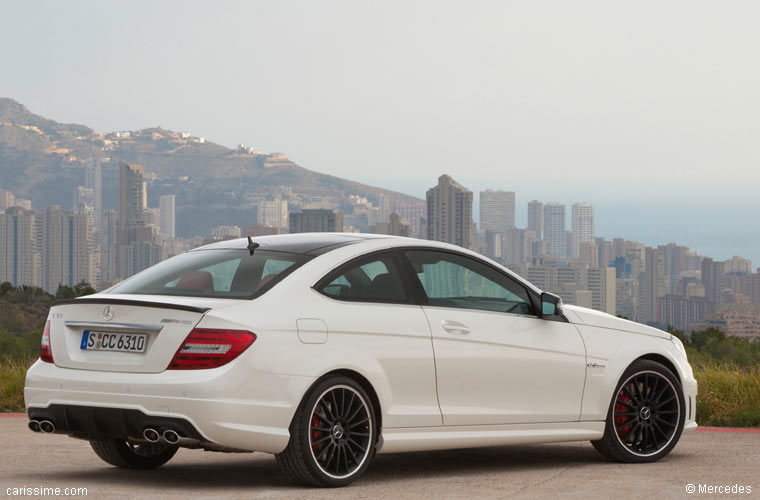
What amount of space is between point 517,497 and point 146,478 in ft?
7.78

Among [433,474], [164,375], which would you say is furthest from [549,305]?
[164,375]

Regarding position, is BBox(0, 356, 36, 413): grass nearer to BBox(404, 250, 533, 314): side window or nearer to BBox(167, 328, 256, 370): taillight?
BBox(404, 250, 533, 314): side window

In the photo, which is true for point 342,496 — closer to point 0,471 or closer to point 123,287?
point 123,287

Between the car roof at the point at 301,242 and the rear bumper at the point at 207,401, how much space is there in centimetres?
103

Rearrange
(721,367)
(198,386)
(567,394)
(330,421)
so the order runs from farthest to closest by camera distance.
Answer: (721,367), (567,394), (330,421), (198,386)

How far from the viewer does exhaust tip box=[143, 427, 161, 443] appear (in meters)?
6.55

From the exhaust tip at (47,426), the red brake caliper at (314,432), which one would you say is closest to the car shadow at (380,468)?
the red brake caliper at (314,432)

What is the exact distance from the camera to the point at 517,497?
6.78m

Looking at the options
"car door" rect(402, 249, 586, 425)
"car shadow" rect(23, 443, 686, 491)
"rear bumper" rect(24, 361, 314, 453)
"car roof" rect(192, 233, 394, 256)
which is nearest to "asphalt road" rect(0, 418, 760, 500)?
"car shadow" rect(23, 443, 686, 491)

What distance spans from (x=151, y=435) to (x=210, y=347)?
1.93 ft

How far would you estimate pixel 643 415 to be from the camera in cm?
865

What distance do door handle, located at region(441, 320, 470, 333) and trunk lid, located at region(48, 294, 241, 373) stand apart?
145 centimetres

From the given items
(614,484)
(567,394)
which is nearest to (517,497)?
(614,484)

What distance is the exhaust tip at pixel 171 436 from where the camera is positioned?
6.53m
